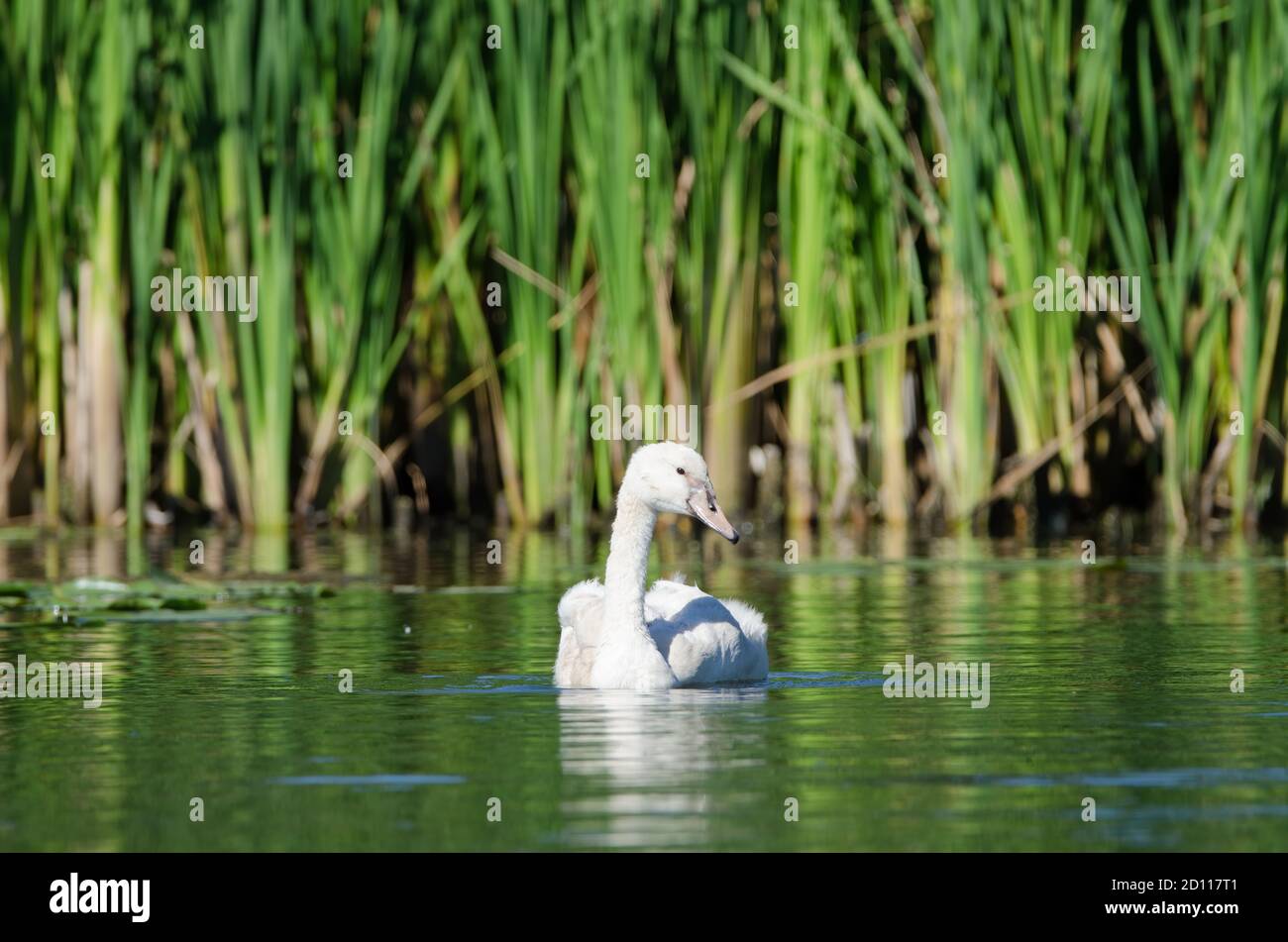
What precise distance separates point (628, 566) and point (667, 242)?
7.04 meters

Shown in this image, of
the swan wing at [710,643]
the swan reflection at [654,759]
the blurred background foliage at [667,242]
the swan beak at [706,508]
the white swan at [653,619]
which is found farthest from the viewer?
the blurred background foliage at [667,242]

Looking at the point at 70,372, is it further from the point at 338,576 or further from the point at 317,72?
the point at 338,576

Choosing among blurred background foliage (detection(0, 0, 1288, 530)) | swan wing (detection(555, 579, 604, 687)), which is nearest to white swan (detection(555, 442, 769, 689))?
swan wing (detection(555, 579, 604, 687))

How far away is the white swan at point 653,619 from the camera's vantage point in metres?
8.66

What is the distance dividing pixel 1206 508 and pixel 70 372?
7182 mm

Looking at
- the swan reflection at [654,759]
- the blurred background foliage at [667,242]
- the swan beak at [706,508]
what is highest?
the blurred background foliage at [667,242]

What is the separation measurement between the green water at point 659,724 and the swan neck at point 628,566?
319mm

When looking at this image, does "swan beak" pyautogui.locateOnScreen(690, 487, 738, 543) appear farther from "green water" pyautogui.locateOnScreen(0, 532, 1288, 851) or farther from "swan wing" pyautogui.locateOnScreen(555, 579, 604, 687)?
"green water" pyautogui.locateOnScreen(0, 532, 1288, 851)

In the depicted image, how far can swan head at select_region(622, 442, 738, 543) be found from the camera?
9164mm

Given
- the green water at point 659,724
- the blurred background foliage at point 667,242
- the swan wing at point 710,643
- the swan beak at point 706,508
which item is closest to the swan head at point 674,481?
the swan beak at point 706,508

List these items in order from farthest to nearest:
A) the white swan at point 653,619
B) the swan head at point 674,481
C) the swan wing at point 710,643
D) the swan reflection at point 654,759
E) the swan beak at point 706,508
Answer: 1. the swan head at point 674,481
2. the swan beak at point 706,508
3. the swan wing at point 710,643
4. the white swan at point 653,619
5. the swan reflection at point 654,759

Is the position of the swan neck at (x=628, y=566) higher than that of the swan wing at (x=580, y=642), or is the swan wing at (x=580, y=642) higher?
the swan neck at (x=628, y=566)

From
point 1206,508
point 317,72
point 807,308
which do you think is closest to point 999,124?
point 807,308

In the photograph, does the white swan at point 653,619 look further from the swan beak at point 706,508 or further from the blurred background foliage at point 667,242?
the blurred background foliage at point 667,242
